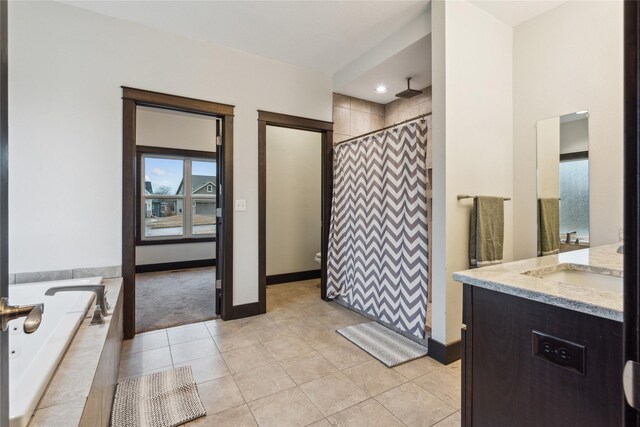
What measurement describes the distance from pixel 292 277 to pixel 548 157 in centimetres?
330

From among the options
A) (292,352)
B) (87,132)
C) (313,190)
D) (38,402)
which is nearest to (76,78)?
(87,132)

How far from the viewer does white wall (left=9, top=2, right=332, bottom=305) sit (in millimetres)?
2172

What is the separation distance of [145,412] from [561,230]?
298 centimetres

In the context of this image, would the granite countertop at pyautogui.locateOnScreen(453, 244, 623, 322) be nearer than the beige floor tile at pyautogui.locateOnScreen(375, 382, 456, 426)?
Yes

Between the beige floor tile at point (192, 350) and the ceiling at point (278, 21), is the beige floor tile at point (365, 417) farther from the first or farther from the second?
the ceiling at point (278, 21)

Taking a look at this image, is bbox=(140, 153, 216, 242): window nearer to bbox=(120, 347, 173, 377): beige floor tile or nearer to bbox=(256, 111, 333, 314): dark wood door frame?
bbox=(256, 111, 333, 314): dark wood door frame

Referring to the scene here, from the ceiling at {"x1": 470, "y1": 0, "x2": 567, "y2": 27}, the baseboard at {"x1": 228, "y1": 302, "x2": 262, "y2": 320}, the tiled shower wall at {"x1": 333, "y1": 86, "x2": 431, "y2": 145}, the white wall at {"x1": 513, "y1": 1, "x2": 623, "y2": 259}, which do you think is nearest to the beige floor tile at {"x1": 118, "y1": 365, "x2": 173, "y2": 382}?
the baseboard at {"x1": 228, "y1": 302, "x2": 262, "y2": 320}

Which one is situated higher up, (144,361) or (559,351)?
(559,351)

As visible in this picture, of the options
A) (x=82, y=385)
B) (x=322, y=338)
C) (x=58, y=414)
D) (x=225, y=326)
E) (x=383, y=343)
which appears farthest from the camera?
(x=225, y=326)

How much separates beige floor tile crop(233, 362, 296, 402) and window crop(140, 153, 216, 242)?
3.81m

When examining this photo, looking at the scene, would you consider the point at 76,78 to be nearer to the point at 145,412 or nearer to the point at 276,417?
the point at 145,412

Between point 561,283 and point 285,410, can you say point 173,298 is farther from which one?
point 561,283

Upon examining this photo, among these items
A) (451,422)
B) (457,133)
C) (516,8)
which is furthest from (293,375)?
(516,8)

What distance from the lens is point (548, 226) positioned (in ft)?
7.79
